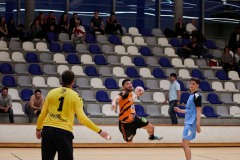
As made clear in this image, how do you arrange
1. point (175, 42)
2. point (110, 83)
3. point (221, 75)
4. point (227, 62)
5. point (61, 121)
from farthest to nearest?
1. point (175, 42)
2. point (227, 62)
3. point (221, 75)
4. point (110, 83)
5. point (61, 121)

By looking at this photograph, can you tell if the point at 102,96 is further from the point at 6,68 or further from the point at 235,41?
the point at 235,41

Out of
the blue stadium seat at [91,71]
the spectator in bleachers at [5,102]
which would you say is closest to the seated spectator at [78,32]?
the blue stadium seat at [91,71]

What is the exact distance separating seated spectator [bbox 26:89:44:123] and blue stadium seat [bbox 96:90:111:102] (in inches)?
97.0

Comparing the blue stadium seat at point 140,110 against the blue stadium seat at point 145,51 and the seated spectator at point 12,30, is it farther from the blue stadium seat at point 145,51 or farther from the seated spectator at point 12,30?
the seated spectator at point 12,30

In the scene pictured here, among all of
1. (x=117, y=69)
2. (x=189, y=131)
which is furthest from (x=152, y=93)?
(x=189, y=131)

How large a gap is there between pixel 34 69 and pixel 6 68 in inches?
40.2

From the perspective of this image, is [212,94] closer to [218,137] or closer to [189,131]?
[218,137]

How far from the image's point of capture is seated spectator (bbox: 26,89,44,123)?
675 inches

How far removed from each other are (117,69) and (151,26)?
6333 mm

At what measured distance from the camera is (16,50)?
20.6m

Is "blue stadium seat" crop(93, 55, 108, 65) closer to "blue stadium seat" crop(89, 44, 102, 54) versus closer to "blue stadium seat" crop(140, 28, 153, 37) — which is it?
"blue stadium seat" crop(89, 44, 102, 54)

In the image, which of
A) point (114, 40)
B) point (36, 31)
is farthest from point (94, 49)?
point (36, 31)

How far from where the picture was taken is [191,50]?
76.6 feet

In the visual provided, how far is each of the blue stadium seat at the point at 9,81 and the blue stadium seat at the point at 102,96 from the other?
296 cm
